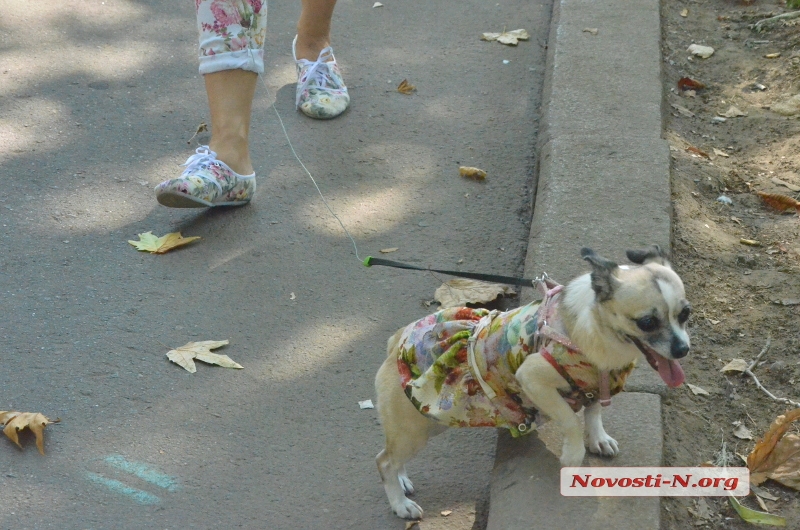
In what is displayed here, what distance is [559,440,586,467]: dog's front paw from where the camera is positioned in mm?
2615

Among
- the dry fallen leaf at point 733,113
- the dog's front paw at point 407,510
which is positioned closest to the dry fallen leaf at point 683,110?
the dry fallen leaf at point 733,113

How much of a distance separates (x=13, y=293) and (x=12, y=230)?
0.48 meters

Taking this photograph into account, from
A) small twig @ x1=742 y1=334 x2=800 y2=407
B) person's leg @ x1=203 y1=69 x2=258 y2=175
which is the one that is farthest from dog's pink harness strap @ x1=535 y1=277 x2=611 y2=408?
person's leg @ x1=203 y1=69 x2=258 y2=175

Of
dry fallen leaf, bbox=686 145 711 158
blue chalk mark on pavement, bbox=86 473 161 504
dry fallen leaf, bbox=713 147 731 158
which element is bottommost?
blue chalk mark on pavement, bbox=86 473 161 504

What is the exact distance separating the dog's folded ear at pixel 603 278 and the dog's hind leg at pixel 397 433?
0.66 m

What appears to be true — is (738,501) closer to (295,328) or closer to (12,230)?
(295,328)

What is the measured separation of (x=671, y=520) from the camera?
101 inches

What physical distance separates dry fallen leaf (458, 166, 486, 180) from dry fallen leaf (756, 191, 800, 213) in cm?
132

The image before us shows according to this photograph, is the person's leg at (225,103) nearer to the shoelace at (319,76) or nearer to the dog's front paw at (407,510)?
the shoelace at (319,76)

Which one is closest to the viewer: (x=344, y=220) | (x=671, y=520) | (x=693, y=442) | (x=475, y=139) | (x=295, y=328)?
(x=671, y=520)

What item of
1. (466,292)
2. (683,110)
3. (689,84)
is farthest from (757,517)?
(689,84)

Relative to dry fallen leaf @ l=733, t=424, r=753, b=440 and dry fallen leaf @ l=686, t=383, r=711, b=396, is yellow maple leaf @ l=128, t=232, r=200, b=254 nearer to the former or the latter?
dry fallen leaf @ l=686, t=383, r=711, b=396

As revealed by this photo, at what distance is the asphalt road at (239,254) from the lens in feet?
9.77

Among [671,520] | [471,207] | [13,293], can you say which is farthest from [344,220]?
[671,520]
